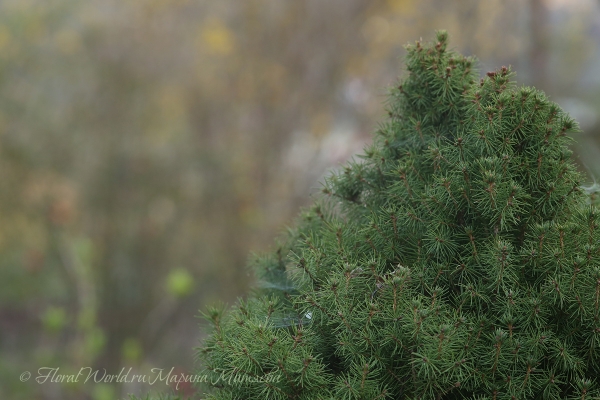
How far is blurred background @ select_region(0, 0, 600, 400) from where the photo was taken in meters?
7.11

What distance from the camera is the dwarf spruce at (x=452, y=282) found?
5.12ft

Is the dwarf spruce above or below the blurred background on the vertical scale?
below

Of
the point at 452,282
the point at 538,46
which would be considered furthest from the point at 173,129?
the point at 452,282

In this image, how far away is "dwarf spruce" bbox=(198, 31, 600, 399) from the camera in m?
1.56

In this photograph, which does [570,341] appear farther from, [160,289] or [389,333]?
[160,289]

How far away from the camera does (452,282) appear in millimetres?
1730

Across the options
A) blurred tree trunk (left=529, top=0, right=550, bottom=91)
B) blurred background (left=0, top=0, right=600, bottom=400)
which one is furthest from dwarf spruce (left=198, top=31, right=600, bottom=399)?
blurred tree trunk (left=529, top=0, right=550, bottom=91)

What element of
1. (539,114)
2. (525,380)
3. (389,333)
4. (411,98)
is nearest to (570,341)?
(525,380)

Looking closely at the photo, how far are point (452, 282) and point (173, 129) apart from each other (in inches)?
264

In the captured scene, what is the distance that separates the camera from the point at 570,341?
5.32 ft

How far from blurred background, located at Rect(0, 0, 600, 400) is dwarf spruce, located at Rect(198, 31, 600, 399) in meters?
5.37

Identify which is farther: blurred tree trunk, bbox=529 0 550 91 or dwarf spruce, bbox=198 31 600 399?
blurred tree trunk, bbox=529 0 550 91

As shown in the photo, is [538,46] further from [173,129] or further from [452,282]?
[452,282]

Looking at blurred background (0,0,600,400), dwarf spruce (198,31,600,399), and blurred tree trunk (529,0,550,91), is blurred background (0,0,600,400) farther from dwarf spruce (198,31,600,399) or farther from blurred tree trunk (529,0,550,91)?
dwarf spruce (198,31,600,399)
